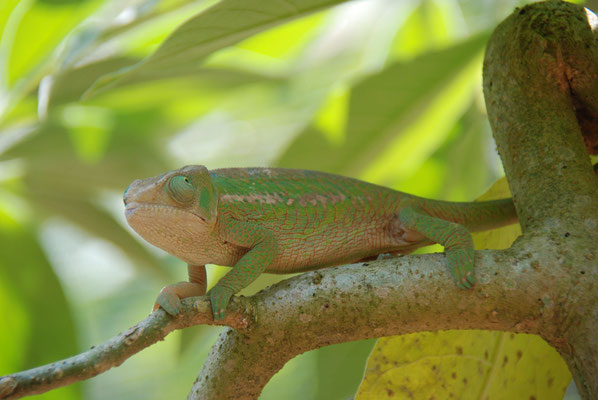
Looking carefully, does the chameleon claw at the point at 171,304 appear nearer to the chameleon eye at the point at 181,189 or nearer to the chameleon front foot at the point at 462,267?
the chameleon eye at the point at 181,189

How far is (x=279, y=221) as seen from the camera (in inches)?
51.4

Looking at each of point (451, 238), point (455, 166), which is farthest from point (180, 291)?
point (455, 166)

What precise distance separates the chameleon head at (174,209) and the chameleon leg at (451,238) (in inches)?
17.6

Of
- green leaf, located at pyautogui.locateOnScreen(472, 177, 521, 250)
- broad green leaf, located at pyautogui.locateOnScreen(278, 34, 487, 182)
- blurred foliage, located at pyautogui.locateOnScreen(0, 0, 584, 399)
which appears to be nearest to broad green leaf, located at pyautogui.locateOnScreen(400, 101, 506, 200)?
blurred foliage, located at pyautogui.locateOnScreen(0, 0, 584, 399)

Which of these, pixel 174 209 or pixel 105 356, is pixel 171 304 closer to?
pixel 105 356

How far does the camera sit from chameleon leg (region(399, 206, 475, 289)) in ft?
3.33

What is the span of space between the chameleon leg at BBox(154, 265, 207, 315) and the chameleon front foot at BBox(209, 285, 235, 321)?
60mm

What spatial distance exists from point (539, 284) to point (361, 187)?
1.69ft

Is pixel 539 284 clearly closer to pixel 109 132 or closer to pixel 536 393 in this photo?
pixel 536 393

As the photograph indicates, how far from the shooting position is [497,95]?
4.21ft

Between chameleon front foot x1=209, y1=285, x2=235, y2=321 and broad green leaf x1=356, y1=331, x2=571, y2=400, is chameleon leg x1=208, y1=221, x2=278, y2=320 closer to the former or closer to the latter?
chameleon front foot x1=209, y1=285, x2=235, y2=321

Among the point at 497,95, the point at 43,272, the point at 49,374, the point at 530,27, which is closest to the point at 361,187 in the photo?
the point at 497,95

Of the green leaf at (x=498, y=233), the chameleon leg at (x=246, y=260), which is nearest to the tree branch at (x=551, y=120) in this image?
the green leaf at (x=498, y=233)

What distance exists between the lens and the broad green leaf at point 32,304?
2.18 m
